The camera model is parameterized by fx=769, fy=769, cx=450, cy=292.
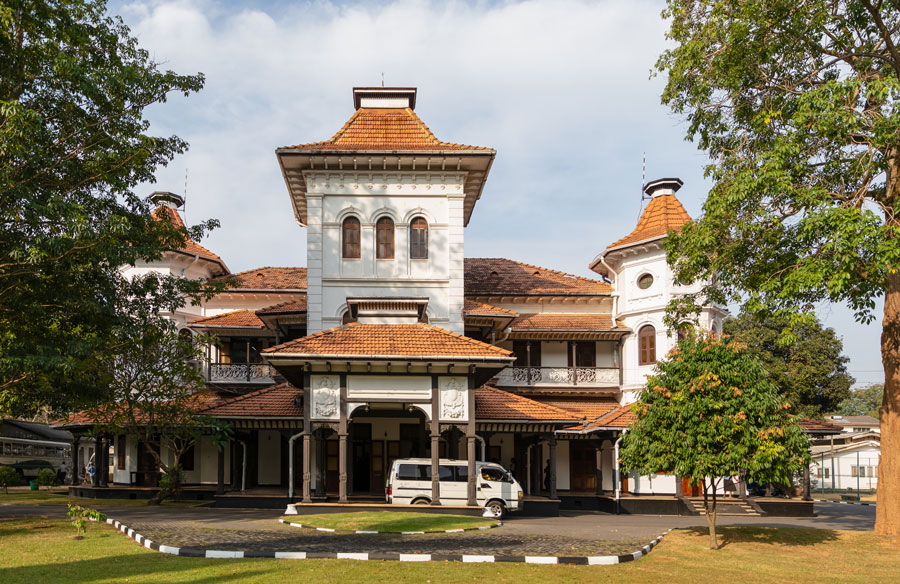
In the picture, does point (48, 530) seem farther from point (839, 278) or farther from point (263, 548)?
point (839, 278)

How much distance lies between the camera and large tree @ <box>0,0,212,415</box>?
15945mm

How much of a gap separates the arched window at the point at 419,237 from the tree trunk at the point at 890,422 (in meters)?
14.5

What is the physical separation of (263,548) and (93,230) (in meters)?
7.64

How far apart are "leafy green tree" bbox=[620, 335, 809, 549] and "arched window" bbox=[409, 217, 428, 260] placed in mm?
12393

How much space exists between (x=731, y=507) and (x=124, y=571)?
22.1 m

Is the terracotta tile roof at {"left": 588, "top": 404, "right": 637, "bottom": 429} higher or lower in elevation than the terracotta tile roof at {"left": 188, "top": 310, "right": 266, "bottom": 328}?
lower

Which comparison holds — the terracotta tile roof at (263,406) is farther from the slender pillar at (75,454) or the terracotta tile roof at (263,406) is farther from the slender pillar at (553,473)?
the slender pillar at (75,454)

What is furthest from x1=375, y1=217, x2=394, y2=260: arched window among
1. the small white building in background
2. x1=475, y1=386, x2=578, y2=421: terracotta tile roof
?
the small white building in background

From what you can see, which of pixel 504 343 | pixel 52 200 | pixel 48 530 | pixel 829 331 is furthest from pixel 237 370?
pixel 829 331

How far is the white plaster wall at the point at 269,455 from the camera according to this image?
2917cm

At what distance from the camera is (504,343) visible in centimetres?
3191

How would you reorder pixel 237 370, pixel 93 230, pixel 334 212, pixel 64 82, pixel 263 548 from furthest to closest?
pixel 237 370 → pixel 334 212 → pixel 64 82 → pixel 93 230 → pixel 263 548

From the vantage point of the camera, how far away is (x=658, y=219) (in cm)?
3183

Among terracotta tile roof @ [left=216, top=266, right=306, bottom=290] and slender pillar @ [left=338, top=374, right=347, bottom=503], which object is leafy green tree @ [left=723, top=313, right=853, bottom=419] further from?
slender pillar @ [left=338, top=374, right=347, bottom=503]
